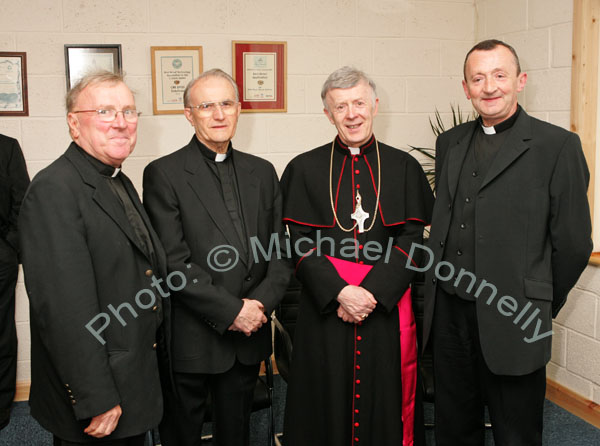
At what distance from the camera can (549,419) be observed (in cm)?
309

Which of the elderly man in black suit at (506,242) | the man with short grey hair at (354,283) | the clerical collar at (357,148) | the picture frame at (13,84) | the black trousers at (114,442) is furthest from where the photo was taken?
the picture frame at (13,84)

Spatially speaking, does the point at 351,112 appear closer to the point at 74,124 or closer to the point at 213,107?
the point at 213,107

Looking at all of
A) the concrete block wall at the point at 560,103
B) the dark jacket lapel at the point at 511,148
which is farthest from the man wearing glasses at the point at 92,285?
the concrete block wall at the point at 560,103

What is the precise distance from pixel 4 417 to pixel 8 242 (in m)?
0.94

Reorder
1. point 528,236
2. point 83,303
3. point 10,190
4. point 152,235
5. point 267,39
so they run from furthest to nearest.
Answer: point 267,39 → point 10,190 → point 528,236 → point 152,235 → point 83,303

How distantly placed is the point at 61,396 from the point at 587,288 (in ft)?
8.40

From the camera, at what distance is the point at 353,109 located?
2.28 meters

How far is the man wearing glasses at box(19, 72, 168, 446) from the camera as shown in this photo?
1603mm

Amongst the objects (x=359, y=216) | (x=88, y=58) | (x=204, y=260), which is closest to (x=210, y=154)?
(x=204, y=260)

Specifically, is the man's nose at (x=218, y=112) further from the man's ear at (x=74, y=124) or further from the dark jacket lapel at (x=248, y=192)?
the man's ear at (x=74, y=124)

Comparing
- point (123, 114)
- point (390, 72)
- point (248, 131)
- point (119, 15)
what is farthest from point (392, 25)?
point (123, 114)

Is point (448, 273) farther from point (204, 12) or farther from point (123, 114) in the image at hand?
point (204, 12)

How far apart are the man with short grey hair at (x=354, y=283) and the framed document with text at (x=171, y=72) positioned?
1.31 meters

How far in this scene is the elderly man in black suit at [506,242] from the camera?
A: 2072mm
